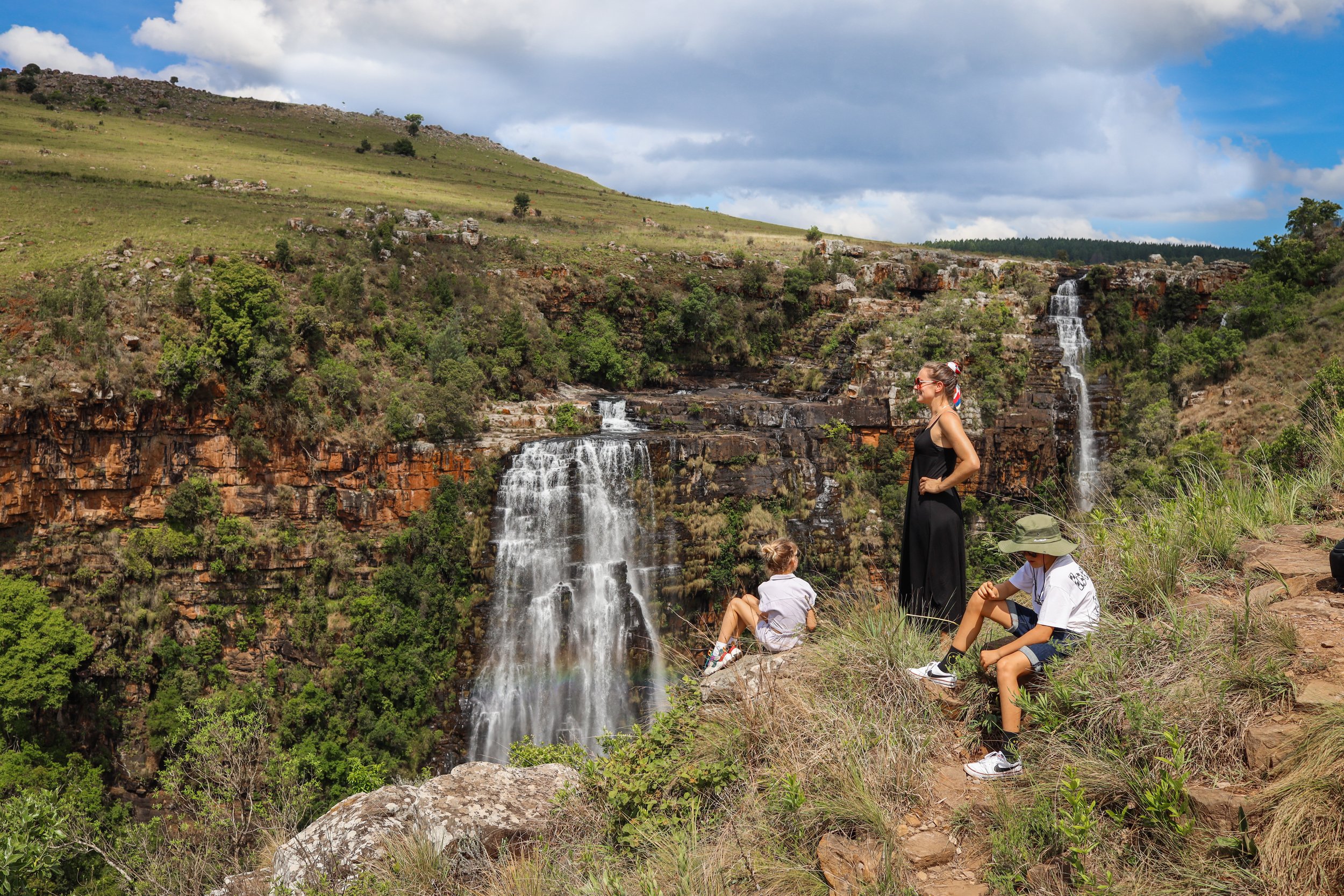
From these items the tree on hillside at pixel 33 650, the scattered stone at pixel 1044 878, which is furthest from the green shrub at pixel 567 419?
the scattered stone at pixel 1044 878

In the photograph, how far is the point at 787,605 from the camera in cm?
693

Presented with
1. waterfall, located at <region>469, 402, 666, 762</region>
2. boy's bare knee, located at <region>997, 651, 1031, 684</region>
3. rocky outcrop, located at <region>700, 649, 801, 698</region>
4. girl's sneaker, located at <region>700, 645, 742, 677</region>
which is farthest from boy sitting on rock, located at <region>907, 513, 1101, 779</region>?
waterfall, located at <region>469, 402, 666, 762</region>

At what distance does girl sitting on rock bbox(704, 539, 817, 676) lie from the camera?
266 inches

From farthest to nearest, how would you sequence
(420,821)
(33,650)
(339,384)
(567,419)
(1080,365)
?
(1080,365) → (567,419) → (339,384) → (33,650) → (420,821)

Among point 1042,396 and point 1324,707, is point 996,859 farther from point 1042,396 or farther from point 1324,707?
point 1042,396

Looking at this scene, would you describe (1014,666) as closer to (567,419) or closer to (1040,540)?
(1040,540)

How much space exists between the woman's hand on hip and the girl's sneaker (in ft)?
7.13

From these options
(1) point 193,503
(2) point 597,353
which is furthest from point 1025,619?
(2) point 597,353

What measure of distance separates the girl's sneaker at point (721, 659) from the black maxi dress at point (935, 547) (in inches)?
61.6

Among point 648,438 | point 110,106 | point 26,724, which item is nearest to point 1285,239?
point 648,438

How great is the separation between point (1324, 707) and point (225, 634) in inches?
897

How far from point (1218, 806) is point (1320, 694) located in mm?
882

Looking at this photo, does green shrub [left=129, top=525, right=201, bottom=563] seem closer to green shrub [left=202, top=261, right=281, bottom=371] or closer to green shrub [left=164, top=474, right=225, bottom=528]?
green shrub [left=164, top=474, right=225, bottom=528]

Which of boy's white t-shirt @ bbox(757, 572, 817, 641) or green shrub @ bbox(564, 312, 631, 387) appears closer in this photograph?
boy's white t-shirt @ bbox(757, 572, 817, 641)
